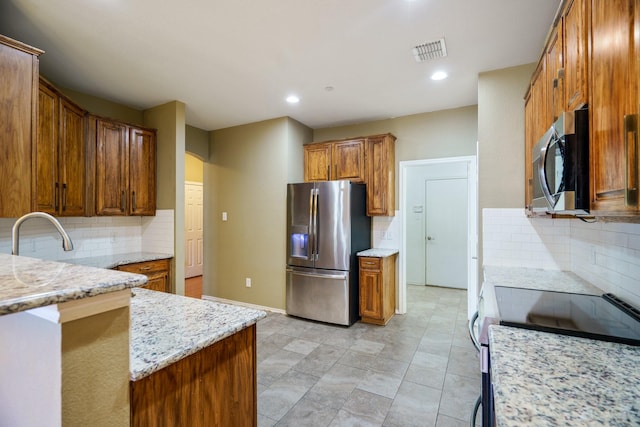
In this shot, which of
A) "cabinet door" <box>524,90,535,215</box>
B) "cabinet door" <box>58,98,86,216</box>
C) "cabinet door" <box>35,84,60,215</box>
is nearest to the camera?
"cabinet door" <box>524,90,535,215</box>

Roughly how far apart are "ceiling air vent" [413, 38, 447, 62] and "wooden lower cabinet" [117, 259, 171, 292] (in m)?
3.37

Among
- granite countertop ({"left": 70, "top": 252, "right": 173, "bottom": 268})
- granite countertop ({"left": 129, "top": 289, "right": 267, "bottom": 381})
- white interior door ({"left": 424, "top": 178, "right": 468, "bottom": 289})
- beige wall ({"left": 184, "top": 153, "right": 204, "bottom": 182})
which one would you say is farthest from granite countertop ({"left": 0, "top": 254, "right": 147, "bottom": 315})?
beige wall ({"left": 184, "top": 153, "right": 204, "bottom": 182})

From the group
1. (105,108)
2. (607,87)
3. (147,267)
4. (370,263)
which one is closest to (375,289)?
(370,263)

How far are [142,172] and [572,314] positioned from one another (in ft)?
13.3

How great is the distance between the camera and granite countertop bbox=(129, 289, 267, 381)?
3.04 feet

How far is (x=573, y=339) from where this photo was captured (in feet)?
3.64

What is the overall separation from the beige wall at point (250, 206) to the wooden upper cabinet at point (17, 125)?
251 cm

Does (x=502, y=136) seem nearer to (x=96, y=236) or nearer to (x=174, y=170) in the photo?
(x=174, y=170)

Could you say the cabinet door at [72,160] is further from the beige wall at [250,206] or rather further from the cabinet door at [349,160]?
the cabinet door at [349,160]

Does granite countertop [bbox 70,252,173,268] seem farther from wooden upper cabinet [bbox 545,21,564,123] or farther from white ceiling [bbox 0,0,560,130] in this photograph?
wooden upper cabinet [bbox 545,21,564,123]

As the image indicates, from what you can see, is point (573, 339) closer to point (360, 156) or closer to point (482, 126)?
point (482, 126)

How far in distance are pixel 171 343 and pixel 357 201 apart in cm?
297

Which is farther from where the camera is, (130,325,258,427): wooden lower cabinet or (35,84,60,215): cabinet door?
(35,84,60,215): cabinet door

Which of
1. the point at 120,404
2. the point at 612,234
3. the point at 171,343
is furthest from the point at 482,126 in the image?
the point at 120,404
